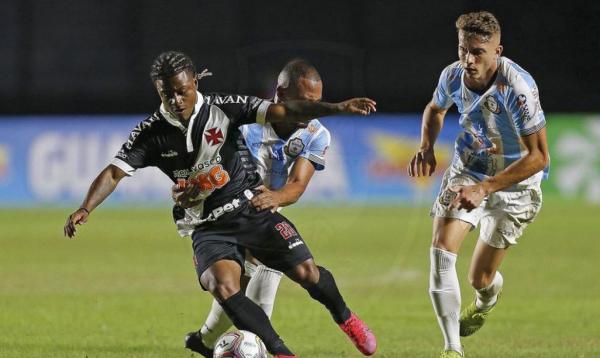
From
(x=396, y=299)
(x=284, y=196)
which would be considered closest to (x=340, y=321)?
(x=284, y=196)

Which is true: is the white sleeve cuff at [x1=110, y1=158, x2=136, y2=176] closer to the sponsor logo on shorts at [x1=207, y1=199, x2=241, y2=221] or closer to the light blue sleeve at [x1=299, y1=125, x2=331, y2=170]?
the sponsor logo on shorts at [x1=207, y1=199, x2=241, y2=221]

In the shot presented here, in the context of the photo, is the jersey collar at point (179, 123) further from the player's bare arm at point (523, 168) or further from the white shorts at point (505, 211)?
→ the white shorts at point (505, 211)

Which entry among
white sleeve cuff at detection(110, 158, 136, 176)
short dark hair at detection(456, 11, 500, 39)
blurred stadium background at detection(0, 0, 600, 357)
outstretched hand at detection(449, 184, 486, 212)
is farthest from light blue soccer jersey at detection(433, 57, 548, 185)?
blurred stadium background at detection(0, 0, 600, 357)

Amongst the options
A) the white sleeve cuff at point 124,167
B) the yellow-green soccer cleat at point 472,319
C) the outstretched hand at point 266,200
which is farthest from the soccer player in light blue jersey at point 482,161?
the white sleeve cuff at point 124,167

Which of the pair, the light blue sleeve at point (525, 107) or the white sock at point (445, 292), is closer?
the light blue sleeve at point (525, 107)

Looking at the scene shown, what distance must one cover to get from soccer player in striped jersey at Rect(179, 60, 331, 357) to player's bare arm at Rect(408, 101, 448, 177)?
0.62 m

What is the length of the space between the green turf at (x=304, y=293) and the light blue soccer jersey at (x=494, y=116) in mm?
1410

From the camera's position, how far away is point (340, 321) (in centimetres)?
749

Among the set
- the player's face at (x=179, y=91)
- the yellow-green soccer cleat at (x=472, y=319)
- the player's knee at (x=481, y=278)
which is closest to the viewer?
the player's face at (x=179, y=91)

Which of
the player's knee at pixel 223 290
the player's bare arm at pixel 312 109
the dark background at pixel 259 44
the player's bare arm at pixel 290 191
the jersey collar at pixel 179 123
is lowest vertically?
the dark background at pixel 259 44

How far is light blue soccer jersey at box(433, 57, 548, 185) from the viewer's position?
284 inches

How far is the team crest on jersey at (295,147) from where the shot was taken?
778 centimetres

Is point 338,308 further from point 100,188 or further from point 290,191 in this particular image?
point 100,188

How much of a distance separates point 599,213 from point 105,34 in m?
10.0
